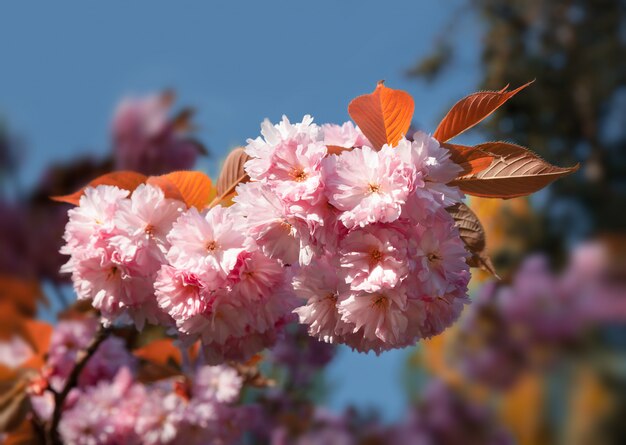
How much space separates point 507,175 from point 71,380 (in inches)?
15.6

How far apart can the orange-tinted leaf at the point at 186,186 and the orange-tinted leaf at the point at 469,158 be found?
16 centimetres

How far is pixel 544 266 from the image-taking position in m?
2.66

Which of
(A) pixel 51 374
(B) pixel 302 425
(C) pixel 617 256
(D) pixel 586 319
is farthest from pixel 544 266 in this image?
(A) pixel 51 374

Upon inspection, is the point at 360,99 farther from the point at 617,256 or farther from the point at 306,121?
the point at 617,256

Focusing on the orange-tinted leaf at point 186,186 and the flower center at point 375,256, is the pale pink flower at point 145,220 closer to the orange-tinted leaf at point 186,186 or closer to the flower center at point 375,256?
the orange-tinted leaf at point 186,186

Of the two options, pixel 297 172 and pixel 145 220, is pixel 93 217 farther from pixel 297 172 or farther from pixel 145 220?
pixel 297 172

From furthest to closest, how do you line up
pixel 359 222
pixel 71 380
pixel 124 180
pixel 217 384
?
pixel 217 384 → pixel 71 380 → pixel 124 180 → pixel 359 222

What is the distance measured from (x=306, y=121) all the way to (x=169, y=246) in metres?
0.12

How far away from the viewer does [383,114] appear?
40cm

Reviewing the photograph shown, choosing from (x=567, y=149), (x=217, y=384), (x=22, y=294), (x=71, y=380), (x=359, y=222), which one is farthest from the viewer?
(x=567, y=149)

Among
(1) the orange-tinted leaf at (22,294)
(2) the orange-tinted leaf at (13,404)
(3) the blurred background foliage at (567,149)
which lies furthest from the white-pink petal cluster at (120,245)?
(3) the blurred background foliage at (567,149)

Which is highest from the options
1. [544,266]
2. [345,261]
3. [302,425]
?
[544,266]

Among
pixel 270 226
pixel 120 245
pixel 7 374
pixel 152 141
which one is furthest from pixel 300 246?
pixel 152 141

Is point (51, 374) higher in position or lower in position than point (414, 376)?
lower
